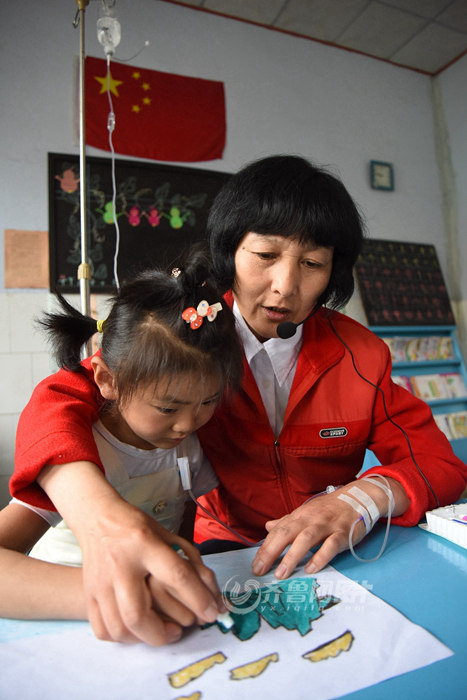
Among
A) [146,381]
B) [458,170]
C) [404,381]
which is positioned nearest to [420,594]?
[146,381]

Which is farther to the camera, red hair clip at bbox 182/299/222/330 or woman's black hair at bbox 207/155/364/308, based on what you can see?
woman's black hair at bbox 207/155/364/308

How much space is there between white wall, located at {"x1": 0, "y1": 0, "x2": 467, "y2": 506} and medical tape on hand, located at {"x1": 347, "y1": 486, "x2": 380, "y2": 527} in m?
2.01

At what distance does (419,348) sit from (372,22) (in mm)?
2139

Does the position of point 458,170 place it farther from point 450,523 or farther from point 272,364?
point 450,523

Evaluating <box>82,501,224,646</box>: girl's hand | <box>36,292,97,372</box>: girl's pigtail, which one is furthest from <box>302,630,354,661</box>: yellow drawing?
<box>36,292,97,372</box>: girl's pigtail

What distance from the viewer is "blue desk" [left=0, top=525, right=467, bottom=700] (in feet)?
1.36

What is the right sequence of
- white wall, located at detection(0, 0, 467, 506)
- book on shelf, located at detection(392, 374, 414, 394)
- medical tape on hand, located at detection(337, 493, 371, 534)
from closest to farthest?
medical tape on hand, located at detection(337, 493, 371, 534)
white wall, located at detection(0, 0, 467, 506)
book on shelf, located at detection(392, 374, 414, 394)

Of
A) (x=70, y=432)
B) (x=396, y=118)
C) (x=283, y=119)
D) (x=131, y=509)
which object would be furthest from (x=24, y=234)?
(x=396, y=118)

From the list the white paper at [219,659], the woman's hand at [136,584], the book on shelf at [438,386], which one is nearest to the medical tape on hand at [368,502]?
the white paper at [219,659]

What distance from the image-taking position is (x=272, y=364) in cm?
105

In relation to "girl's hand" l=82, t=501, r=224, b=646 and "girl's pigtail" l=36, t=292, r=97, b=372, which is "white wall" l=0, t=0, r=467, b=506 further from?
"girl's hand" l=82, t=501, r=224, b=646

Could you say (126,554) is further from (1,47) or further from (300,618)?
(1,47)

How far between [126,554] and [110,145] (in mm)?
2551

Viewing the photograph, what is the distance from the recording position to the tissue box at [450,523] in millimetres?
717
